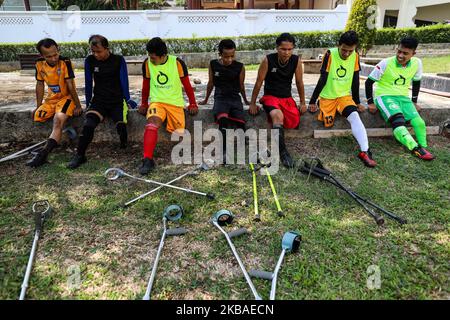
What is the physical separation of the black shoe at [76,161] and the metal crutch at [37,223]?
0.85 metres

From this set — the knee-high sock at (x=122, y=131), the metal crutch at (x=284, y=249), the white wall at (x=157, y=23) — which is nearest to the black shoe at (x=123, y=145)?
the knee-high sock at (x=122, y=131)

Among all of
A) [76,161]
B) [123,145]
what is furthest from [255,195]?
[76,161]

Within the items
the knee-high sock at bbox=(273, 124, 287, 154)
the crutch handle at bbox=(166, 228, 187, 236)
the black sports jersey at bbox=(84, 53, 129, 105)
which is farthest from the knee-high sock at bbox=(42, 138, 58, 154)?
the knee-high sock at bbox=(273, 124, 287, 154)

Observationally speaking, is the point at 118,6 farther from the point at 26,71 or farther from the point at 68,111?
the point at 68,111

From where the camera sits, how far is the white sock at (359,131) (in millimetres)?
4293

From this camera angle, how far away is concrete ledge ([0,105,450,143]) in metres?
4.77

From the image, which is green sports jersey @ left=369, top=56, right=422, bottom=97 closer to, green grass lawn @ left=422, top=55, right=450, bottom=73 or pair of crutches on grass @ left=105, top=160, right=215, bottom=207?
pair of crutches on grass @ left=105, top=160, right=215, bottom=207

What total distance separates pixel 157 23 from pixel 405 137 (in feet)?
42.2

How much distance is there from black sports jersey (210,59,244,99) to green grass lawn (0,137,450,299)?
1.13m

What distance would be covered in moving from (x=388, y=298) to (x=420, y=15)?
2278 cm

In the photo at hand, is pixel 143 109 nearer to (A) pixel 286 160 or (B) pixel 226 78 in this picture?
(B) pixel 226 78

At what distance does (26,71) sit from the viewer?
11133 millimetres

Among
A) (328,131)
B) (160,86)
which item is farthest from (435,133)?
(160,86)

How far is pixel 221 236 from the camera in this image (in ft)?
9.61
